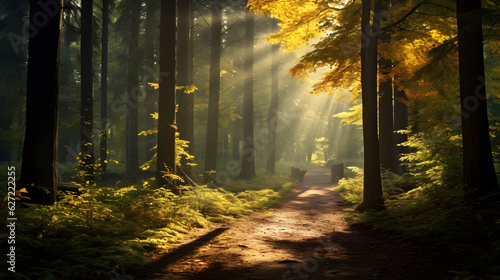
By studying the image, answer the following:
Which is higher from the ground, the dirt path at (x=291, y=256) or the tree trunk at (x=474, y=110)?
the tree trunk at (x=474, y=110)

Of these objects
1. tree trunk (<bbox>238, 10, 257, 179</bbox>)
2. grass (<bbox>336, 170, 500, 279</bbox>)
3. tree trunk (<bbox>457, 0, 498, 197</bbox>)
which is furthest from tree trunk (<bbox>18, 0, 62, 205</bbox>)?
tree trunk (<bbox>238, 10, 257, 179</bbox>)

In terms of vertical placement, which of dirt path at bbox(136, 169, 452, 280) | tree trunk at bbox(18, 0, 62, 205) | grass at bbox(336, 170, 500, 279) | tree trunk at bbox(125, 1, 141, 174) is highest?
tree trunk at bbox(125, 1, 141, 174)

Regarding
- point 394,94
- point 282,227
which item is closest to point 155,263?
point 282,227

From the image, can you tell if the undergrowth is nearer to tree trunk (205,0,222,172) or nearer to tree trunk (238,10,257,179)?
tree trunk (205,0,222,172)

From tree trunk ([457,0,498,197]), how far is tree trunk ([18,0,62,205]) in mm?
8918

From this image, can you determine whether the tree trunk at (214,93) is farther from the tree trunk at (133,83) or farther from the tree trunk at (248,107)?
the tree trunk at (133,83)

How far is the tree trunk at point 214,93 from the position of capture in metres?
19.1

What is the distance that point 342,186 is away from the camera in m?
19.0

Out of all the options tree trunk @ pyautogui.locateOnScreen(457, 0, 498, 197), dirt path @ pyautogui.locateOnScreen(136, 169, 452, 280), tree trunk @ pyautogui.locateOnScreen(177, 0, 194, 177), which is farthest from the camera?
tree trunk @ pyautogui.locateOnScreen(177, 0, 194, 177)

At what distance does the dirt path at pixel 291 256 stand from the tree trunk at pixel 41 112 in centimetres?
321

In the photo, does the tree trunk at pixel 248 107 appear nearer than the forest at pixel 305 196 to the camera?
No

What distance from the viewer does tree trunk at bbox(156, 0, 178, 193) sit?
10672 millimetres

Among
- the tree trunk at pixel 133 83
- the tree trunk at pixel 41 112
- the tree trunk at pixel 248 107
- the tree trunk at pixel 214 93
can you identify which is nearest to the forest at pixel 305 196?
the tree trunk at pixel 41 112

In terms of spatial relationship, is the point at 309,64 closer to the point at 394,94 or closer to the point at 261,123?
the point at 394,94
